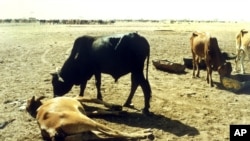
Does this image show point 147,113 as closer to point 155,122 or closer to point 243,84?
point 155,122

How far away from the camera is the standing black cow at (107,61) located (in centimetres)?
946

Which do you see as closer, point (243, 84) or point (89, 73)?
point (89, 73)

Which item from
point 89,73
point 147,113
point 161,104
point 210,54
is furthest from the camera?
point 210,54

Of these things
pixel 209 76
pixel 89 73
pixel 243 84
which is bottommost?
pixel 209 76

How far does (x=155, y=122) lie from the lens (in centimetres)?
888

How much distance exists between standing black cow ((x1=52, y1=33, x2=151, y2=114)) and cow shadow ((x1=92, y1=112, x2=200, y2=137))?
0.34 m

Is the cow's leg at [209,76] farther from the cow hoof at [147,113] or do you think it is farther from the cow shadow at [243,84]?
the cow hoof at [147,113]

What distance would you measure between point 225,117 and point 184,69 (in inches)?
251

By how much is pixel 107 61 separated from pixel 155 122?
2056 mm

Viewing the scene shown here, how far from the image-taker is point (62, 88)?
1066 cm

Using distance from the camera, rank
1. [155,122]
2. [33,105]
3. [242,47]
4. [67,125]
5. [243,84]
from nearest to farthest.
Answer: [67,125] → [155,122] → [33,105] → [243,84] → [242,47]

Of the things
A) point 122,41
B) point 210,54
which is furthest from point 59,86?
point 210,54

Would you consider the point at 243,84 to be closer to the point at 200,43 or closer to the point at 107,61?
the point at 200,43

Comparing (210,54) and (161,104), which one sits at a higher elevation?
(210,54)
